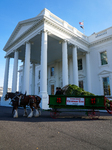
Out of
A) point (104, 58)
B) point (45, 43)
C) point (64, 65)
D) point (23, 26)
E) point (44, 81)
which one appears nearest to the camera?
point (44, 81)

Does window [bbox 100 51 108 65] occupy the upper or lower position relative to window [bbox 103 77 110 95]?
upper

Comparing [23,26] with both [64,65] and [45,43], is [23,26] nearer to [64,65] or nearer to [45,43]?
[45,43]

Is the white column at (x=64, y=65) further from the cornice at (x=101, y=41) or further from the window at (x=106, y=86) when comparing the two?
the window at (x=106, y=86)

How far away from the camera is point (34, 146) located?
2.92 meters

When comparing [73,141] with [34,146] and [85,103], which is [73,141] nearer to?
[34,146]

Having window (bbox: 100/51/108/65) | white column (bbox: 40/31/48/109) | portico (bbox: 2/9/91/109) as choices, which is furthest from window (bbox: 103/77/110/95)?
white column (bbox: 40/31/48/109)

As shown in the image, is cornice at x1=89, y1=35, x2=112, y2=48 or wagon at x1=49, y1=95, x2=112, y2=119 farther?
cornice at x1=89, y1=35, x2=112, y2=48

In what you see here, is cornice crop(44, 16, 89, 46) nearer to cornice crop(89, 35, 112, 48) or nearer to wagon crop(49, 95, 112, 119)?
cornice crop(89, 35, 112, 48)

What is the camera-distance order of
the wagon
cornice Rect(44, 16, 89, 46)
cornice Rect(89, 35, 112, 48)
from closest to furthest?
the wagon
cornice Rect(44, 16, 89, 46)
cornice Rect(89, 35, 112, 48)

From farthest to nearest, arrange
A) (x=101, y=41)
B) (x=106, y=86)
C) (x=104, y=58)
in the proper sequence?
(x=101, y=41)
(x=104, y=58)
(x=106, y=86)

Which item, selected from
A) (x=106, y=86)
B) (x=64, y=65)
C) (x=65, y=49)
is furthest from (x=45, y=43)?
(x=106, y=86)

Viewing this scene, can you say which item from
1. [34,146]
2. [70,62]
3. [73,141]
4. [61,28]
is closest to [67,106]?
[73,141]

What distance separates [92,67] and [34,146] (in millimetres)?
17468

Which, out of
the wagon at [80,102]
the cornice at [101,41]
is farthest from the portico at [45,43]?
the wagon at [80,102]
